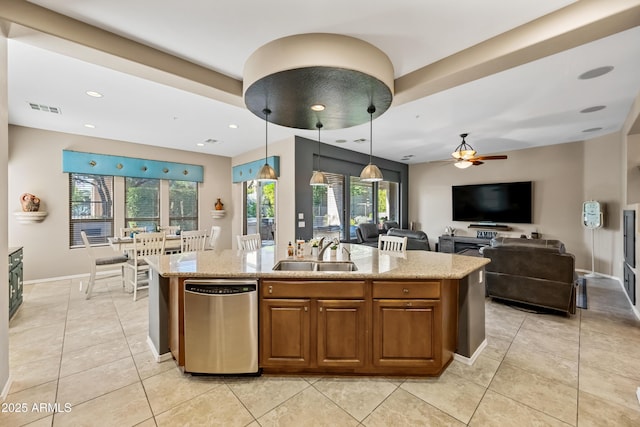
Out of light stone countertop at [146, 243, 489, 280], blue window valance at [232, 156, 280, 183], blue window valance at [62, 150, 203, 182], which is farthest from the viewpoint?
blue window valance at [232, 156, 280, 183]

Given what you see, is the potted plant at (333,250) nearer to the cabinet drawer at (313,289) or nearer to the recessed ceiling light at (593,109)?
the cabinet drawer at (313,289)

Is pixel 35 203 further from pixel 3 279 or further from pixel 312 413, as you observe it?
pixel 312 413

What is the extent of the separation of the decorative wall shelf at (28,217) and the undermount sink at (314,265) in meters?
5.18

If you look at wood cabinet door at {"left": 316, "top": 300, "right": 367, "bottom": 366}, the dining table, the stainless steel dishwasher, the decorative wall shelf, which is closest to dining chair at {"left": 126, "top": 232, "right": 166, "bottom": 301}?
the dining table

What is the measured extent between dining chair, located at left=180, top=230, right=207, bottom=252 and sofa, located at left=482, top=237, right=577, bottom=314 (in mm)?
4742

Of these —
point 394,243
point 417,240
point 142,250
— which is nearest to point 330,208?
point 417,240

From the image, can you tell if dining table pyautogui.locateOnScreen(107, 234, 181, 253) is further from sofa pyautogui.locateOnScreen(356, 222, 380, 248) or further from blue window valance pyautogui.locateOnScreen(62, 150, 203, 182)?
sofa pyautogui.locateOnScreen(356, 222, 380, 248)

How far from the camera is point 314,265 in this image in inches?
102

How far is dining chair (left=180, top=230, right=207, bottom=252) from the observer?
472 centimetres

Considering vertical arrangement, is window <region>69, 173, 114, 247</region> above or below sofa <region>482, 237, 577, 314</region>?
above

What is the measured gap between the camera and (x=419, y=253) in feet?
10.2

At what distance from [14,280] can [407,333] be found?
4874mm

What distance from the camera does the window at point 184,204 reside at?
21.7 feet

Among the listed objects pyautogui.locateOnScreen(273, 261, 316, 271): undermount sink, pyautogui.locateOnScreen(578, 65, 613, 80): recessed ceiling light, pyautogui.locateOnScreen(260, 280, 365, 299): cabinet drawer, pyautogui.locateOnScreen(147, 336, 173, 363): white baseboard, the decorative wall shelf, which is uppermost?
pyautogui.locateOnScreen(578, 65, 613, 80): recessed ceiling light
